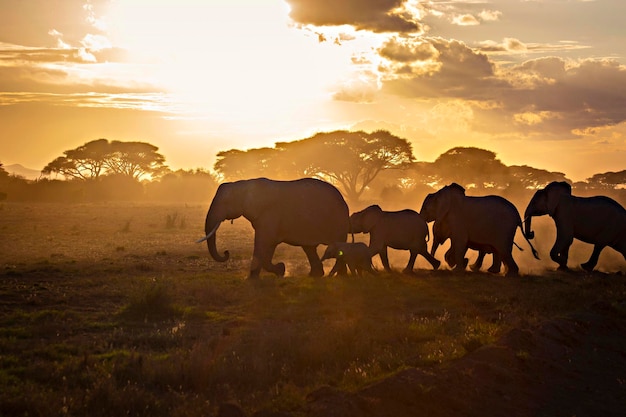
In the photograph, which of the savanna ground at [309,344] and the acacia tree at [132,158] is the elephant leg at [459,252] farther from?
the acacia tree at [132,158]

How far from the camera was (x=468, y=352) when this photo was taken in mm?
9680

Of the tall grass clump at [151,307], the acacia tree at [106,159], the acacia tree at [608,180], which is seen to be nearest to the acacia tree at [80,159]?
the acacia tree at [106,159]

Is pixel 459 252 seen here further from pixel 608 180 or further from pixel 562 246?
pixel 608 180

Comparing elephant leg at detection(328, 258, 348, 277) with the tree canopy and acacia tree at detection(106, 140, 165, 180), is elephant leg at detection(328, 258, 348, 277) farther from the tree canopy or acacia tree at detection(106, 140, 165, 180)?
acacia tree at detection(106, 140, 165, 180)

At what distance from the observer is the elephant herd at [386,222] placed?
18078mm

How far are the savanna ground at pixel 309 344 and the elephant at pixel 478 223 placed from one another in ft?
2.64

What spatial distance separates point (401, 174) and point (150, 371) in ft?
211

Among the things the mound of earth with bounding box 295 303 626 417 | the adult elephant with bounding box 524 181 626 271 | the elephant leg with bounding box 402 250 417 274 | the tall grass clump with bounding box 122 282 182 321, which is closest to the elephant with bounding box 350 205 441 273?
the elephant leg with bounding box 402 250 417 274

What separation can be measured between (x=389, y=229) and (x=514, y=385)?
37.5 ft

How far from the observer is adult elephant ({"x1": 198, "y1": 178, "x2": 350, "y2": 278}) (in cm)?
1798

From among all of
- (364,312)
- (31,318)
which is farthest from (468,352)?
(31,318)

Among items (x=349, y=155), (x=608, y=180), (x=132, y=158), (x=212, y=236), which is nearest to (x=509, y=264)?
(x=212, y=236)

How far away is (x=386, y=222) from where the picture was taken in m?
19.8

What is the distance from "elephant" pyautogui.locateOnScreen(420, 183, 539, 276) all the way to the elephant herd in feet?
0.09
